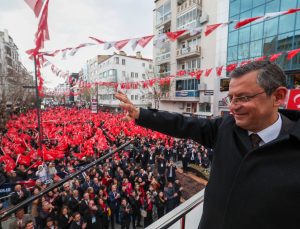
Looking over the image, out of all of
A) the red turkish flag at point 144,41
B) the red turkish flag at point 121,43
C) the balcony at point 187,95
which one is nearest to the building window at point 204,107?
the balcony at point 187,95

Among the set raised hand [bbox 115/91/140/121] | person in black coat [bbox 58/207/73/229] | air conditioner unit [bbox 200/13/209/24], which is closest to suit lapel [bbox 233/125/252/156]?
raised hand [bbox 115/91/140/121]

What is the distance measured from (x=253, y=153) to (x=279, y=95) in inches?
18.1

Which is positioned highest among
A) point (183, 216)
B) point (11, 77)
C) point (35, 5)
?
point (11, 77)

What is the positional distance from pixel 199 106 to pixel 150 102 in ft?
48.6

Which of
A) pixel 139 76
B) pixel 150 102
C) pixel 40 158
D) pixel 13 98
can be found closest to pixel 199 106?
pixel 150 102

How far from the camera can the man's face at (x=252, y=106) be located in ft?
4.35

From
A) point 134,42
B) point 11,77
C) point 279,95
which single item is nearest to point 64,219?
point 134,42

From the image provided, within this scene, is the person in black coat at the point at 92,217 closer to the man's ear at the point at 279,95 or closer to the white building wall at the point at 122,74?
the man's ear at the point at 279,95

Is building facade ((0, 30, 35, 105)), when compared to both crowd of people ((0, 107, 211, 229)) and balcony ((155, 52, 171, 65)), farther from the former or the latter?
Answer: balcony ((155, 52, 171, 65))

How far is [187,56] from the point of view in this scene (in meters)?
26.3

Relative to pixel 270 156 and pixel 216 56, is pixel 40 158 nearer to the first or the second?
pixel 270 156

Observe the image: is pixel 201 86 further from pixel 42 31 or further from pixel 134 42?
pixel 42 31

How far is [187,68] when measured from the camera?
90.7ft

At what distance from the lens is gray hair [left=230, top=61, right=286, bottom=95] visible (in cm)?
132
